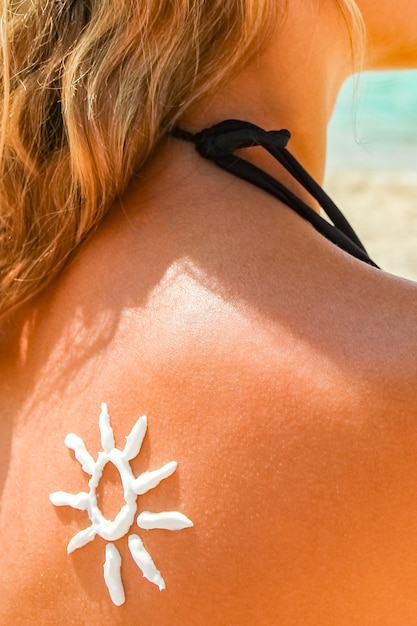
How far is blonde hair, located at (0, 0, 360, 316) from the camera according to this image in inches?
37.7

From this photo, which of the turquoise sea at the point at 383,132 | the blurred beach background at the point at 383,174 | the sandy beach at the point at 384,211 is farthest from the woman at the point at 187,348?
the turquoise sea at the point at 383,132

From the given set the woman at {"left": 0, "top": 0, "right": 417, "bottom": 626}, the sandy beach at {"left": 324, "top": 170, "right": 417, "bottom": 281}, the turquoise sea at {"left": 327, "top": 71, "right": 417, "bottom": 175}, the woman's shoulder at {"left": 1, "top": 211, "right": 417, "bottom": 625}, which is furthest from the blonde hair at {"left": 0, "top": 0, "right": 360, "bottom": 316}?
the turquoise sea at {"left": 327, "top": 71, "right": 417, "bottom": 175}

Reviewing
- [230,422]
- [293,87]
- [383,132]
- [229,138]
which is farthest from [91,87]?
[383,132]

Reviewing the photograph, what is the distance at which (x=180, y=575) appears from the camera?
808mm

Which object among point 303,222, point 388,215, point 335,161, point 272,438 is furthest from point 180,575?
point 335,161

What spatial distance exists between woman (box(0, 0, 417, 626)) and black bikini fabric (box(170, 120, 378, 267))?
0.6 inches

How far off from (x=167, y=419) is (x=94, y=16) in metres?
0.49

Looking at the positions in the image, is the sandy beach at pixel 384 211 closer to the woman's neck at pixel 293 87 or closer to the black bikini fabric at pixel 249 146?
the woman's neck at pixel 293 87

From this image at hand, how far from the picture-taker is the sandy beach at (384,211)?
5.49 meters

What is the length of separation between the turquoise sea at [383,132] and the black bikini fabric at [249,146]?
609 cm

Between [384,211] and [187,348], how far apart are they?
19.8 feet

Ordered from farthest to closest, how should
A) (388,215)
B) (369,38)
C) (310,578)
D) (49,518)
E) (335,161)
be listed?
1. (335,161)
2. (388,215)
3. (369,38)
4. (49,518)
5. (310,578)

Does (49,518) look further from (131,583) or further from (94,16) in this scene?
(94,16)

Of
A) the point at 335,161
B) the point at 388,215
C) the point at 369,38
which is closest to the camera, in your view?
the point at 369,38
